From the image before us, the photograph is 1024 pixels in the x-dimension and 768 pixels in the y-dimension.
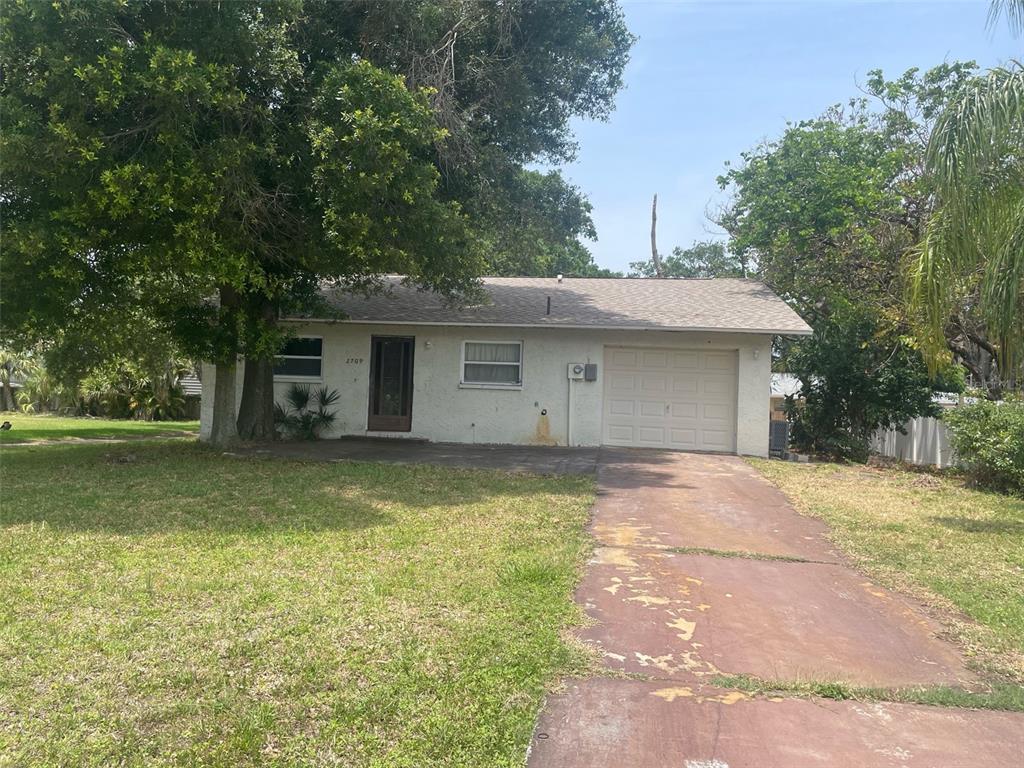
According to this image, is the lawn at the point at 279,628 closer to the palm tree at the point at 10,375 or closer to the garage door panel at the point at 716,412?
the garage door panel at the point at 716,412

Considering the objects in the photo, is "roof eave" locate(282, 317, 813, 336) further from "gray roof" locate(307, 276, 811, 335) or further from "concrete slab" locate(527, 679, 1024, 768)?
"concrete slab" locate(527, 679, 1024, 768)

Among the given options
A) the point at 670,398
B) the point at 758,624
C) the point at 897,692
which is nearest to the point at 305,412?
the point at 670,398

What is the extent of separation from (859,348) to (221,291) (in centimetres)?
1308

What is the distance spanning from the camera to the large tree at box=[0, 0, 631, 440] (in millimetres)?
9086

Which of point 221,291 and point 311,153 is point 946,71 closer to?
point 311,153

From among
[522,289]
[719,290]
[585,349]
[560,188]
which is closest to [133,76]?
[585,349]

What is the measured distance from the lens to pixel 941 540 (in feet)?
26.1

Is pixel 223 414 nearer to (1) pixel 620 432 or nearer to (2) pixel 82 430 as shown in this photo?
(1) pixel 620 432

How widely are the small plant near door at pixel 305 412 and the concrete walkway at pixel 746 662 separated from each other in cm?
944

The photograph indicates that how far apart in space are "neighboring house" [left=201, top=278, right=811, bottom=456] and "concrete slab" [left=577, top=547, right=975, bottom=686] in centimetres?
881

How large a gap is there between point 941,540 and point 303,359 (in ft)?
41.8

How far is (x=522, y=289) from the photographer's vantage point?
1872cm

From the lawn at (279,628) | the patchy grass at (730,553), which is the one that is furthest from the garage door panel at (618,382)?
the patchy grass at (730,553)

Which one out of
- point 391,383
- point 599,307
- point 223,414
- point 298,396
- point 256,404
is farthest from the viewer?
point 599,307
